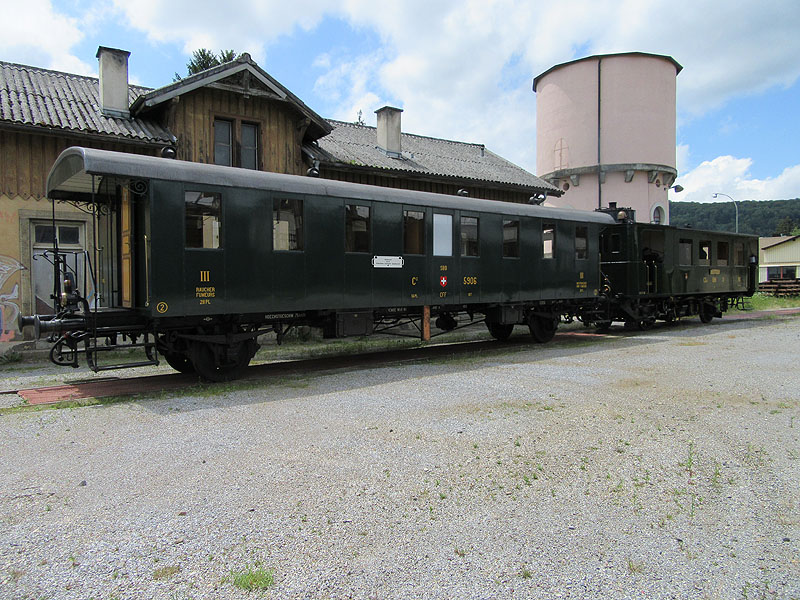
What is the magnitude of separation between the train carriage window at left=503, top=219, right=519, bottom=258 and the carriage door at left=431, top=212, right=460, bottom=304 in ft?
5.13

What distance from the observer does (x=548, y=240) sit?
13.7 metres

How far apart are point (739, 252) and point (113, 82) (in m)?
21.5

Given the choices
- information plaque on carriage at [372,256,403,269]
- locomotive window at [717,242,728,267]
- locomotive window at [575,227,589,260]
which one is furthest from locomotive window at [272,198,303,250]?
locomotive window at [717,242,728,267]

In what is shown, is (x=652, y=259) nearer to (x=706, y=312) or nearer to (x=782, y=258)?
(x=706, y=312)

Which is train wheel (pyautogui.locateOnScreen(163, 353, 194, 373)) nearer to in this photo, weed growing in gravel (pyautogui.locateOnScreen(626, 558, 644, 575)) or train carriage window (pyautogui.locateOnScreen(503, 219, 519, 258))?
train carriage window (pyautogui.locateOnScreen(503, 219, 519, 258))

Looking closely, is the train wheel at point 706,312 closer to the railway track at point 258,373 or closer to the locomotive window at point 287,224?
the railway track at point 258,373

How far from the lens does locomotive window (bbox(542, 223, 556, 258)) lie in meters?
13.6

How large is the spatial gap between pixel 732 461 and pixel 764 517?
46.5 inches

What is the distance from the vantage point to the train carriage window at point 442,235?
11.4 meters

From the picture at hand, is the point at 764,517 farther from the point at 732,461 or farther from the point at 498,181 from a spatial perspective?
the point at 498,181

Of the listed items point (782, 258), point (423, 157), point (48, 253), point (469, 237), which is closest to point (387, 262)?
point (469, 237)

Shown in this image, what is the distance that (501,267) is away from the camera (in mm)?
12578

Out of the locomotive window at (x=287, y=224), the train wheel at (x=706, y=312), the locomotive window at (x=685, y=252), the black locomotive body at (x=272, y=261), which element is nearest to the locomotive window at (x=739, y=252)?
the train wheel at (x=706, y=312)

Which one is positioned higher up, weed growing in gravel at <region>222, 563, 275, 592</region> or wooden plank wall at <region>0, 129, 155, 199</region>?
wooden plank wall at <region>0, 129, 155, 199</region>
